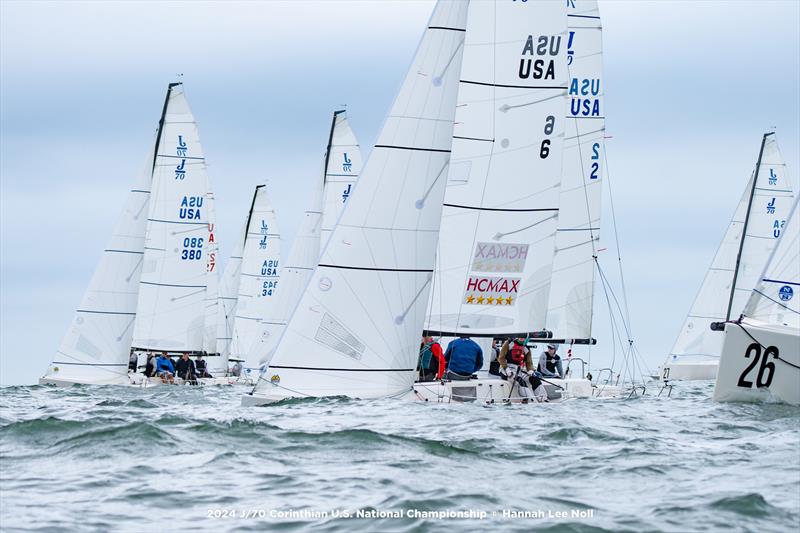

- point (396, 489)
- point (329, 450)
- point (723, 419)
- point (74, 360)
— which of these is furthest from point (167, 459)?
point (74, 360)

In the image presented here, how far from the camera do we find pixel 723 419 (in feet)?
51.0

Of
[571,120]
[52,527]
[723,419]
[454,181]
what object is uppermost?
[571,120]

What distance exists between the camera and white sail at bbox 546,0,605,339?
2830 centimetres

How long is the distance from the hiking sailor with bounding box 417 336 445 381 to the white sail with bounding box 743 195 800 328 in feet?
16.4

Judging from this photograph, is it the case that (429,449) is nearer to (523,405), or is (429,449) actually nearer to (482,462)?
(482,462)

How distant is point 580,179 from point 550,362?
6.00 meters

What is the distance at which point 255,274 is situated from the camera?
162ft

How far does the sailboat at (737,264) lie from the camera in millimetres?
39750

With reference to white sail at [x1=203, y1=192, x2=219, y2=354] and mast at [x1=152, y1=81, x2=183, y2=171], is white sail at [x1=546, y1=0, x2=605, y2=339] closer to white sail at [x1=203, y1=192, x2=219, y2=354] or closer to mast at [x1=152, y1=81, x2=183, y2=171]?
mast at [x1=152, y1=81, x2=183, y2=171]

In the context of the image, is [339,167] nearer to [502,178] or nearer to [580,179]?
[580,179]

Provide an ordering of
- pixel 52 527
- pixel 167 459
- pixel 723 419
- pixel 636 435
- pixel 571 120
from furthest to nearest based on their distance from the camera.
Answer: pixel 571 120
pixel 723 419
pixel 636 435
pixel 167 459
pixel 52 527

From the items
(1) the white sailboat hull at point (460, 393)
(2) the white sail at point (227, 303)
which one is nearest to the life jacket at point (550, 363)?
(1) the white sailboat hull at point (460, 393)

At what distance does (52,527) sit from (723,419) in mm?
9900

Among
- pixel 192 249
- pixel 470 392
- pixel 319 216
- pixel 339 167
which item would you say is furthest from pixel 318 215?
pixel 470 392
